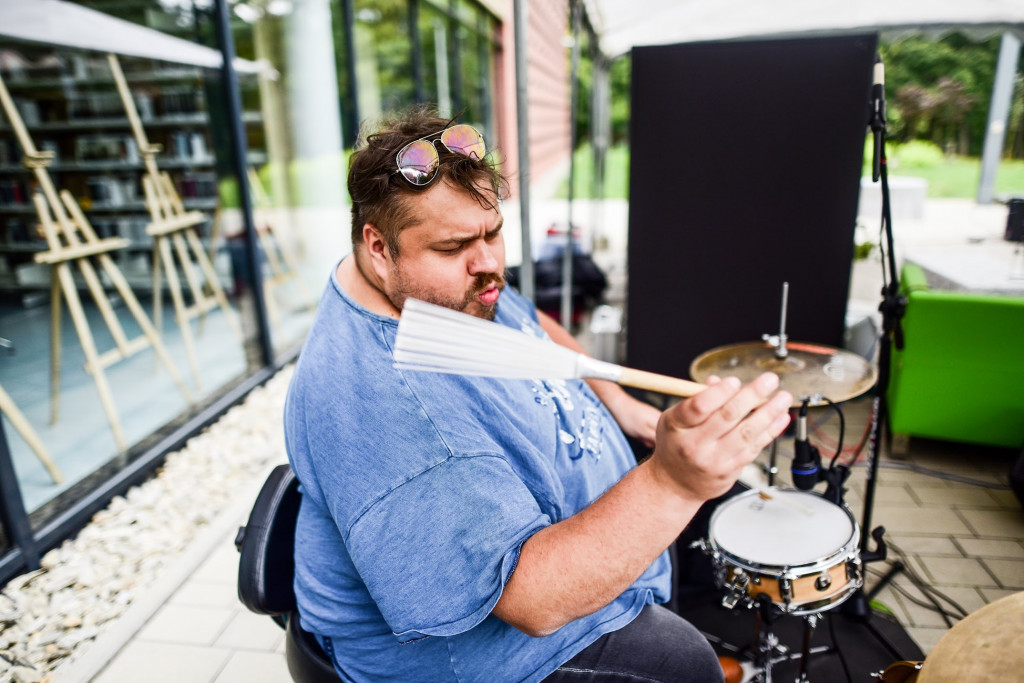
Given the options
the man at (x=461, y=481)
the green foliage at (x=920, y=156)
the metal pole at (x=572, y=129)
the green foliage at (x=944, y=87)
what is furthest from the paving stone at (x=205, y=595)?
the green foliage at (x=944, y=87)

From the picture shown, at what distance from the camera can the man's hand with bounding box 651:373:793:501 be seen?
2.42ft

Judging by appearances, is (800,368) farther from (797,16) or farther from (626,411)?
(797,16)

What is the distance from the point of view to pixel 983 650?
3.06ft

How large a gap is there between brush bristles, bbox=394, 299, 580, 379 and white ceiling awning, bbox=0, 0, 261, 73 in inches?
113

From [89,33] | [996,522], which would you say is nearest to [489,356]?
[996,522]

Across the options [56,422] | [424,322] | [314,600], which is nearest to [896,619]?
[314,600]

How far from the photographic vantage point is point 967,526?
104 inches

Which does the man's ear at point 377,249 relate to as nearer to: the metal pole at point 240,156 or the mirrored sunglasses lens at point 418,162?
the mirrored sunglasses lens at point 418,162

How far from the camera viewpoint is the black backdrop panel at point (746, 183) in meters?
2.85

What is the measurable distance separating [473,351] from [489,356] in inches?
0.7

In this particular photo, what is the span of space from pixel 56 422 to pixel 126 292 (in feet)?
2.32

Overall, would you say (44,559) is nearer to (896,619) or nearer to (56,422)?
(56,422)

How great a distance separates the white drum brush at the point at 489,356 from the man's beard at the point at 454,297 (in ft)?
1.26

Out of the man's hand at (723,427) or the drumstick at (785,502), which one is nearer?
the man's hand at (723,427)
